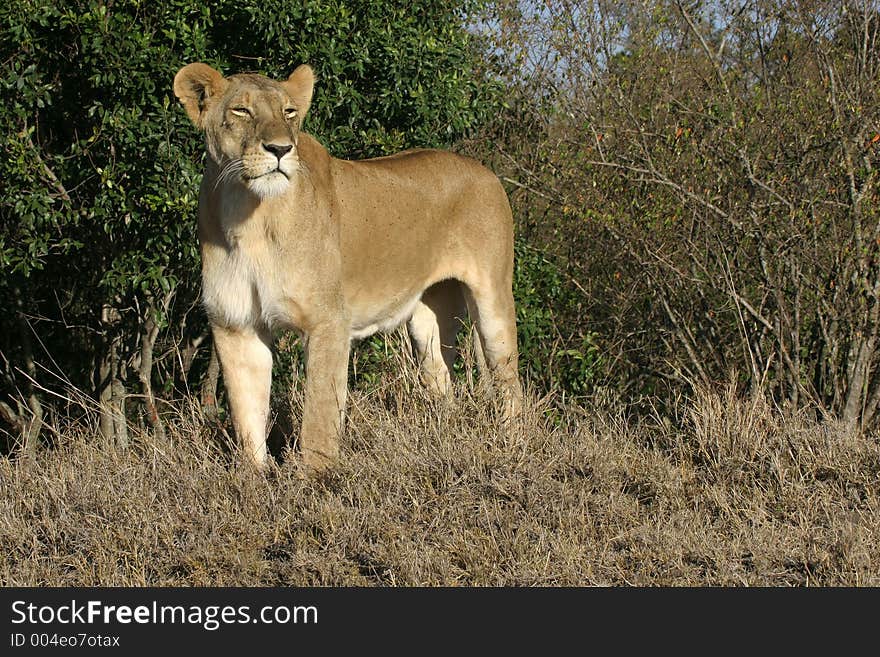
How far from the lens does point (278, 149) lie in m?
4.53

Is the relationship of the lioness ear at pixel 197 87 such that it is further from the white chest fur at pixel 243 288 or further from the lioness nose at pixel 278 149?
the white chest fur at pixel 243 288

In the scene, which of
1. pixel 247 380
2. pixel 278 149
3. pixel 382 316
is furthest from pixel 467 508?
pixel 278 149

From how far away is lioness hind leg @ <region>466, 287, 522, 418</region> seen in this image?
6.13 metres

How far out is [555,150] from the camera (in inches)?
302

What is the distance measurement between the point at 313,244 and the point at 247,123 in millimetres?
594

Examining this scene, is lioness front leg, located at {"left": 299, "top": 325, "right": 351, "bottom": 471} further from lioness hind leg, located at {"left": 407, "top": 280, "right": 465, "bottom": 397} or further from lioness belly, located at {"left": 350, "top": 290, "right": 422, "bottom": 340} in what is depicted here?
lioness hind leg, located at {"left": 407, "top": 280, "right": 465, "bottom": 397}

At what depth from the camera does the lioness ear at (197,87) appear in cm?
477

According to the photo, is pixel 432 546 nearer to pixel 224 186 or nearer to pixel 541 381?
pixel 224 186

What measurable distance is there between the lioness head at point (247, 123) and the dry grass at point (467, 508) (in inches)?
48.3

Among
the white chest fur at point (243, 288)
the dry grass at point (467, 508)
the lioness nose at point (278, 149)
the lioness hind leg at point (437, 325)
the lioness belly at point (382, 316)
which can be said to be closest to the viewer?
the dry grass at point (467, 508)

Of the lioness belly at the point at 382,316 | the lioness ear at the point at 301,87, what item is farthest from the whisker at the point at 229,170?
the lioness belly at the point at 382,316

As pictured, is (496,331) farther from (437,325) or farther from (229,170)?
(229,170)

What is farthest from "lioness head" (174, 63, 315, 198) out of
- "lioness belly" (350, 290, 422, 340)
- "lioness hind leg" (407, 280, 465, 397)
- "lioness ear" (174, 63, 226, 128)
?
"lioness hind leg" (407, 280, 465, 397)

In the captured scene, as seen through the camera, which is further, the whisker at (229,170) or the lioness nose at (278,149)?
the whisker at (229,170)
